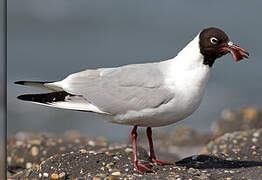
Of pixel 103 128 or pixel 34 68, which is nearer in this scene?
pixel 103 128

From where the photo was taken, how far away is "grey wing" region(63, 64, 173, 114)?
18.4 feet

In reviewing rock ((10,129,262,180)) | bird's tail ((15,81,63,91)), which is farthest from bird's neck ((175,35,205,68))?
bird's tail ((15,81,63,91))

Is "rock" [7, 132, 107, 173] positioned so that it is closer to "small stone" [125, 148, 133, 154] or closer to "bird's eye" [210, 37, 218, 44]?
"small stone" [125, 148, 133, 154]

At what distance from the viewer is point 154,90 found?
5633mm

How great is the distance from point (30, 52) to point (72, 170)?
15012 millimetres

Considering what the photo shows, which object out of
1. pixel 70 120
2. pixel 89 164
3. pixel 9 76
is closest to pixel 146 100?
pixel 89 164

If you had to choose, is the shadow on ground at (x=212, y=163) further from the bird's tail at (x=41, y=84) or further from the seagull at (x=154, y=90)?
the bird's tail at (x=41, y=84)

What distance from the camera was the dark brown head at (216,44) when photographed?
5.65m

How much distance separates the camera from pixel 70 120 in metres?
15.4

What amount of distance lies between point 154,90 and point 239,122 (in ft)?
18.2

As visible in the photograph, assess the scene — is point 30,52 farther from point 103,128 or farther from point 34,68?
point 103,128

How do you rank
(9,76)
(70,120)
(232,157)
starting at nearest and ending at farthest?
(232,157) < (70,120) < (9,76)

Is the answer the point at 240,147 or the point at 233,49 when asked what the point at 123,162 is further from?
the point at 240,147

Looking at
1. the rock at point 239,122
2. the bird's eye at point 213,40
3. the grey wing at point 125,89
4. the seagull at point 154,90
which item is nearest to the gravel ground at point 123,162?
the seagull at point 154,90
